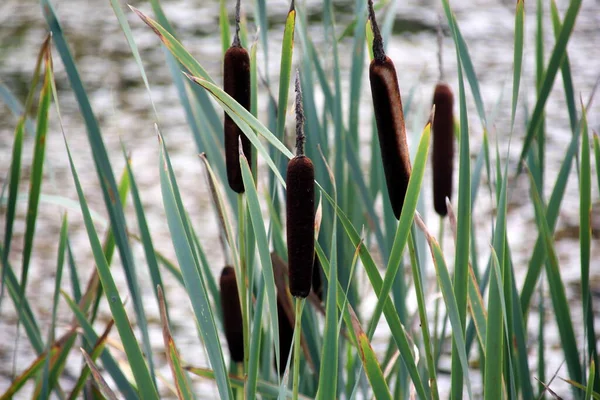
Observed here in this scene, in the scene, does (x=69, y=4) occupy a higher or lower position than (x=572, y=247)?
higher

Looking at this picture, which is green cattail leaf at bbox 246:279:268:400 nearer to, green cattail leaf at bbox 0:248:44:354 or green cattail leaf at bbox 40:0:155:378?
green cattail leaf at bbox 40:0:155:378

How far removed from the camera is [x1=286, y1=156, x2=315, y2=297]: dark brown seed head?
0.46m

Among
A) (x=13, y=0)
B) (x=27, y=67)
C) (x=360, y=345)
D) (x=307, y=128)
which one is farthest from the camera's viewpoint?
(x=13, y=0)

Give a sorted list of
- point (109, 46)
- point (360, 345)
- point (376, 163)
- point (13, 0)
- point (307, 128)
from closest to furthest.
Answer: point (360, 345), point (307, 128), point (376, 163), point (109, 46), point (13, 0)

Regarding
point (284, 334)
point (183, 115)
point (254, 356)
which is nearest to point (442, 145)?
point (284, 334)

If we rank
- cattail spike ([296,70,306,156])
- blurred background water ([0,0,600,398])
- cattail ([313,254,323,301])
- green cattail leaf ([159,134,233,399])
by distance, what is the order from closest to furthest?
cattail spike ([296,70,306,156]) → green cattail leaf ([159,134,233,399]) → cattail ([313,254,323,301]) → blurred background water ([0,0,600,398])

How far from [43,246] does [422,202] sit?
1146 millimetres

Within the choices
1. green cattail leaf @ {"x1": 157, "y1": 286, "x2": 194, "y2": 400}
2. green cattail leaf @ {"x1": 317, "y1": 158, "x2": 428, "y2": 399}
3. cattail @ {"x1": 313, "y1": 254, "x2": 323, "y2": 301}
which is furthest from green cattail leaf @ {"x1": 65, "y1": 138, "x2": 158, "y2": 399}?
cattail @ {"x1": 313, "y1": 254, "x2": 323, "y2": 301}

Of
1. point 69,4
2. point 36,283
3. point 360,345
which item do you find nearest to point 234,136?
point 360,345

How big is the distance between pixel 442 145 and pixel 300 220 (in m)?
0.40

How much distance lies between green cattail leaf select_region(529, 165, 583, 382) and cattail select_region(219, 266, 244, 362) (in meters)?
0.27

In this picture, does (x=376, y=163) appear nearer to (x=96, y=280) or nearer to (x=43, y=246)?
(x=96, y=280)

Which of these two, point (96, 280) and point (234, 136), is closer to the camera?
point (234, 136)

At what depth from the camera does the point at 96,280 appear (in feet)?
2.86
